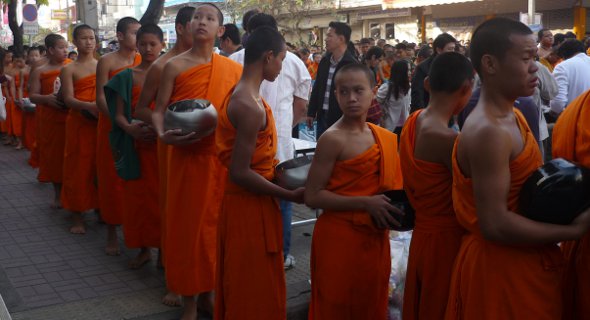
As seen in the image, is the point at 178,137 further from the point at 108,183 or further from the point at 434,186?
the point at 108,183

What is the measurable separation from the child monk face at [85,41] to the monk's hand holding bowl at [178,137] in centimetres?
301

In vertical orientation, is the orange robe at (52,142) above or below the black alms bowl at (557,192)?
below

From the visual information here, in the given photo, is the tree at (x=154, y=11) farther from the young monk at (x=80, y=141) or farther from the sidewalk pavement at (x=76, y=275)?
the sidewalk pavement at (x=76, y=275)

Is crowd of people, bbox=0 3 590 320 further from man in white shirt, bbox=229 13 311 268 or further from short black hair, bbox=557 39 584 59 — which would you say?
short black hair, bbox=557 39 584 59

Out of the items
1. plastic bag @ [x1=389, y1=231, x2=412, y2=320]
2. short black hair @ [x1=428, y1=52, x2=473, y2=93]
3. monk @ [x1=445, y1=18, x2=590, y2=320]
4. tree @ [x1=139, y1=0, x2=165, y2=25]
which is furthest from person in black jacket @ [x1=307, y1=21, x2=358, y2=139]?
monk @ [x1=445, y1=18, x2=590, y2=320]

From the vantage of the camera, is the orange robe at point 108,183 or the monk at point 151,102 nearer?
the monk at point 151,102

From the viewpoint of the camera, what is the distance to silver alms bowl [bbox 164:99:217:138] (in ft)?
12.3

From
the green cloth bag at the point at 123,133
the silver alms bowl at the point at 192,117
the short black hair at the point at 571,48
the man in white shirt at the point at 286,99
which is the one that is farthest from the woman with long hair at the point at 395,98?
the silver alms bowl at the point at 192,117

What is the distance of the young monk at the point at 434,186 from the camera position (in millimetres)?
2910

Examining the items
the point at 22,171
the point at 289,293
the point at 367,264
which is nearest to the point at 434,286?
the point at 367,264

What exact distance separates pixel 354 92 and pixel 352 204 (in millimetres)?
532

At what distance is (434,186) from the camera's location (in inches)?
115

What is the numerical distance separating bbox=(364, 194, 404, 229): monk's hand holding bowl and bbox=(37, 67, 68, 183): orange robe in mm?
4903

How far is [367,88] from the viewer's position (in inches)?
127
